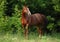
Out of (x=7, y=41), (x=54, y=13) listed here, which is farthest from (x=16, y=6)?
(x=7, y=41)

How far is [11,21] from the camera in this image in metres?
17.9

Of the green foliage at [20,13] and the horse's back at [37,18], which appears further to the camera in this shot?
the green foliage at [20,13]

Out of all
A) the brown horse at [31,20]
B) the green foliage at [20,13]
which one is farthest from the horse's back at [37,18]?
→ the green foliage at [20,13]

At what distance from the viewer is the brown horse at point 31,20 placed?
1536cm

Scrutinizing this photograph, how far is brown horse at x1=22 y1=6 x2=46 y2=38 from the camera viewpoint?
1536 centimetres

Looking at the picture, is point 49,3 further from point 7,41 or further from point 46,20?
point 7,41

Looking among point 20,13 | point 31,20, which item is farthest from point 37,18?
point 20,13

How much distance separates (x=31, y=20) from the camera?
16188mm

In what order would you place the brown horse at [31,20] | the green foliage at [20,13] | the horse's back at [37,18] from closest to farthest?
the brown horse at [31,20] < the horse's back at [37,18] < the green foliage at [20,13]

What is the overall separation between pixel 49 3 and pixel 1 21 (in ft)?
10.4

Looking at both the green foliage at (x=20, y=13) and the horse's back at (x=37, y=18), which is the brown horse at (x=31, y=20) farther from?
Result: the green foliage at (x=20, y=13)

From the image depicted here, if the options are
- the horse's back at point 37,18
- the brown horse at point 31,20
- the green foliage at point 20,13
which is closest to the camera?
the brown horse at point 31,20

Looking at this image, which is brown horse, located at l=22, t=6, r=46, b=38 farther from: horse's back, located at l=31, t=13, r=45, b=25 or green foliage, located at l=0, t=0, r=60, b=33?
green foliage, located at l=0, t=0, r=60, b=33

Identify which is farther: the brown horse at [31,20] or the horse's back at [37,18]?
the horse's back at [37,18]
